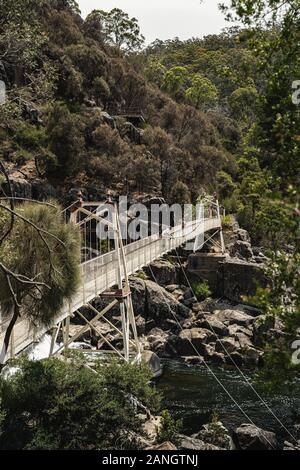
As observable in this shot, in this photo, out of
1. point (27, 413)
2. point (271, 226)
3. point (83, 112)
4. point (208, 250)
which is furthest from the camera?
point (83, 112)

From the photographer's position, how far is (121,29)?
5844cm

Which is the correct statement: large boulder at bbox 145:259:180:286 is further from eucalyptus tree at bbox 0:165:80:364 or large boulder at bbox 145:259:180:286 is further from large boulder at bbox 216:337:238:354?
eucalyptus tree at bbox 0:165:80:364

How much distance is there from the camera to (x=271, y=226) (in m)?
7.33

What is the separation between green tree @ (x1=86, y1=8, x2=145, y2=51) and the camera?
189 ft

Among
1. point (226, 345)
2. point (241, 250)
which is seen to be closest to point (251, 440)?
point (226, 345)

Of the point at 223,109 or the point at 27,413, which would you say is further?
the point at 223,109

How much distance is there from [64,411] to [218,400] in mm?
8376

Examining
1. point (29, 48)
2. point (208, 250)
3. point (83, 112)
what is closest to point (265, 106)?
point (29, 48)

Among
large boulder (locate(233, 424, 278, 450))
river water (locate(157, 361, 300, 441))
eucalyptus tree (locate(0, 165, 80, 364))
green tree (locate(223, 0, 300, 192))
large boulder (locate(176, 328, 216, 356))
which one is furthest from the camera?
large boulder (locate(176, 328, 216, 356))

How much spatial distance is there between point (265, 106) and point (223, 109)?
63387mm

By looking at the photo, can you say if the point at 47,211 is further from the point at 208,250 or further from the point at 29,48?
the point at 208,250

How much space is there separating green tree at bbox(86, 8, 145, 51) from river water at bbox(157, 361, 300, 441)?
45195mm

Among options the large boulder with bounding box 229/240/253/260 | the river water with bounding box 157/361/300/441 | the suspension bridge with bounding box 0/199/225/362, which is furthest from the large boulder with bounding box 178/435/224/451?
the large boulder with bounding box 229/240/253/260

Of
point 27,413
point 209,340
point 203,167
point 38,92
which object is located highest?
point 38,92
